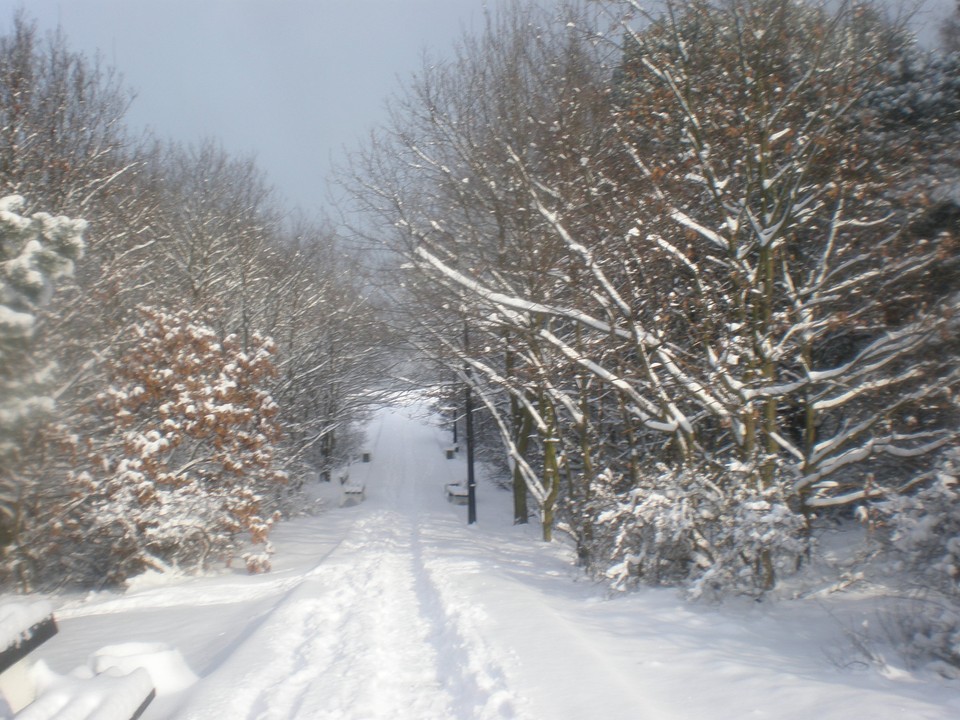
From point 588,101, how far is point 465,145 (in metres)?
2.73

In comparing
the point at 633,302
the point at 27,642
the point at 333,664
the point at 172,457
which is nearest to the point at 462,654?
the point at 333,664

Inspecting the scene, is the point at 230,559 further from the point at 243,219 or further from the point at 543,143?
the point at 243,219

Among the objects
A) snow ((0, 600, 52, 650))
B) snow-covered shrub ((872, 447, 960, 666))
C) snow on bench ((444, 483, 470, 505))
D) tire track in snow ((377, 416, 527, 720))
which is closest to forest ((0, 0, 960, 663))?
snow-covered shrub ((872, 447, 960, 666))

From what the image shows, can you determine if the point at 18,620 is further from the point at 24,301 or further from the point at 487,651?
the point at 24,301

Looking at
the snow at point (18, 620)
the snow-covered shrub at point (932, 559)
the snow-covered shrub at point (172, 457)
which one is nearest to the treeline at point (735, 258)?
the snow-covered shrub at point (932, 559)

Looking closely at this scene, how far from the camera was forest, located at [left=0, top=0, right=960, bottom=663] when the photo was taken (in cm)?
802

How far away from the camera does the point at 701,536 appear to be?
7797 mm

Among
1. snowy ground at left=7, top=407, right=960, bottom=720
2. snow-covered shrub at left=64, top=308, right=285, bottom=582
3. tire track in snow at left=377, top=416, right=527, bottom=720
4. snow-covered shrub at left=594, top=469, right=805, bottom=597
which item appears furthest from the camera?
snow-covered shrub at left=64, top=308, right=285, bottom=582

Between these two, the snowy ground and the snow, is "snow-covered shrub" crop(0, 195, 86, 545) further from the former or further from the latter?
the snow

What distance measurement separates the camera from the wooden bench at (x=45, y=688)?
4.24 m

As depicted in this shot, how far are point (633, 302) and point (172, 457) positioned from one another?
11.0 metres

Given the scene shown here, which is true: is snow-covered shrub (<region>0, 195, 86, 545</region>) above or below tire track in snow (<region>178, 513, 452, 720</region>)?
above

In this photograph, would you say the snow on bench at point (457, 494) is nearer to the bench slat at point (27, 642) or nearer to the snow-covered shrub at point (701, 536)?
the snow-covered shrub at point (701, 536)

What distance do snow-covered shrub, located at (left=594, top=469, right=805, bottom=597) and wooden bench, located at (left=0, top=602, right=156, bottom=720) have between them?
486cm
